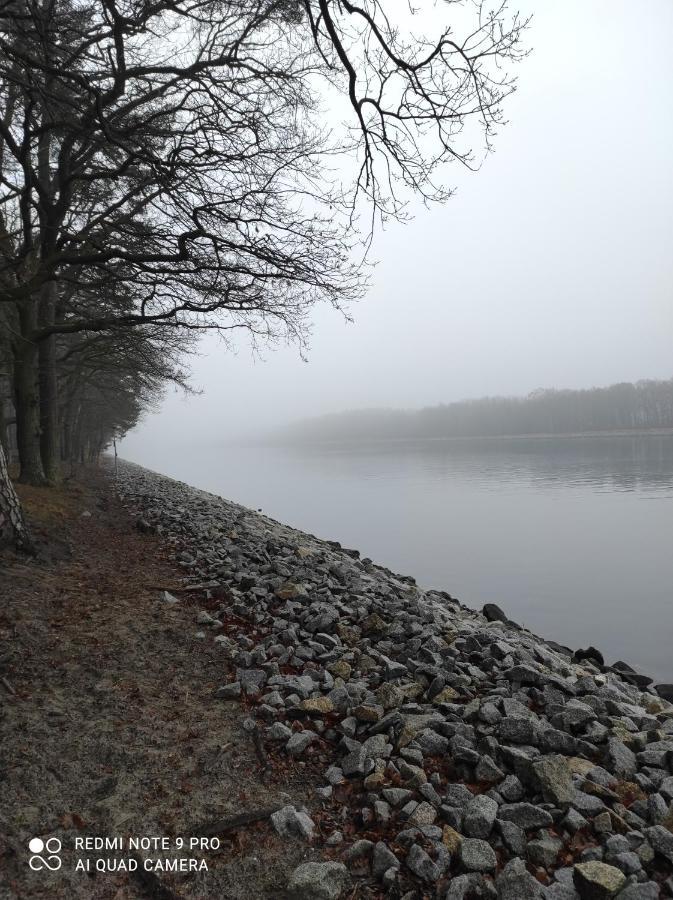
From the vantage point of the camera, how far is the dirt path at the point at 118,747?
8.65 ft

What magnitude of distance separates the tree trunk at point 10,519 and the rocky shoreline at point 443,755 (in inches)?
123

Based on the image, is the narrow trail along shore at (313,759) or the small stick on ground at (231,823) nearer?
the narrow trail along shore at (313,759)

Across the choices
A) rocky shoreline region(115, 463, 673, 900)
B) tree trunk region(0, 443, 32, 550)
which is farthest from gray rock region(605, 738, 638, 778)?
tree trunk region(0, 443, 32, 550)

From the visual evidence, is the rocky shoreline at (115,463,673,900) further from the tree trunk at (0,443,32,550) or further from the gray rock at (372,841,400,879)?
the tree trunk at (0,443,32,550)

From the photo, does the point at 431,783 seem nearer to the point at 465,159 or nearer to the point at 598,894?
the point at 598,894

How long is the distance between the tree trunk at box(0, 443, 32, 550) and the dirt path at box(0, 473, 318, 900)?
2.68 feet

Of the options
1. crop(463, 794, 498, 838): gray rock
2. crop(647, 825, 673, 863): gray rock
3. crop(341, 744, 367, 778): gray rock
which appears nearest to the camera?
crop(647, 825, 673, 863): gray rock

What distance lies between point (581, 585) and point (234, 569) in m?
9.82

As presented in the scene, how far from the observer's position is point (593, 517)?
21484mm

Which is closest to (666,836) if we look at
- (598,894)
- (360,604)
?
(598,894)

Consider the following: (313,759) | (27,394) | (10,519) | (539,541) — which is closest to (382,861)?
(313,759)

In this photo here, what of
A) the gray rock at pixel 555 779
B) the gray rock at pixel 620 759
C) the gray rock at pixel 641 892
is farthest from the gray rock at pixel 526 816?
the gray rock at pixel 620 759

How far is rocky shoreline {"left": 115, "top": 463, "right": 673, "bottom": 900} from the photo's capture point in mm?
2658

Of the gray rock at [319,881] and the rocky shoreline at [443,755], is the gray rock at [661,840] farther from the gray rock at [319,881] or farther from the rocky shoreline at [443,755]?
the gray rock at [319,881]
